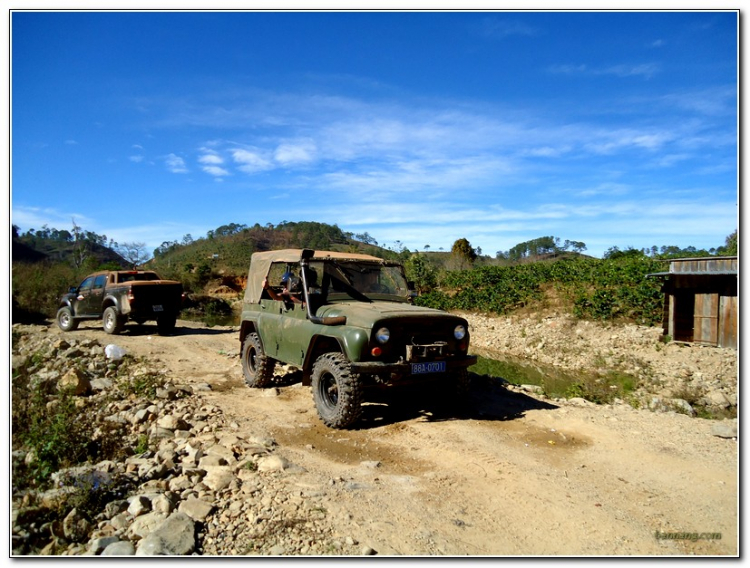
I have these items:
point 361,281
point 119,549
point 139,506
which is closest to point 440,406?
point 361,281

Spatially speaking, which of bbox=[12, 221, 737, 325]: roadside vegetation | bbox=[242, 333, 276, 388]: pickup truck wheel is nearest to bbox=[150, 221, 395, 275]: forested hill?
bbox=[12, 221, 737, 325]: roadside vegetation

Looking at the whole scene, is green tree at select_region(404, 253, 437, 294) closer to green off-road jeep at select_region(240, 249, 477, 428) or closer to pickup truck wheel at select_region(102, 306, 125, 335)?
pickup truck wheel at select_region(102, 306, 125, 335)

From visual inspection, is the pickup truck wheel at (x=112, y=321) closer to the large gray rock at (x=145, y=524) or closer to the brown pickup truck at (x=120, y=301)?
the brown pickup truck at (x=120, y=301)

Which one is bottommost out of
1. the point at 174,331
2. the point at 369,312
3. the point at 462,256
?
the point at 174,331

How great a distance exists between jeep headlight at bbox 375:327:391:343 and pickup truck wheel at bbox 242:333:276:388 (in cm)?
287

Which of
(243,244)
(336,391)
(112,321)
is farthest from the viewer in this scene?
(243,244)

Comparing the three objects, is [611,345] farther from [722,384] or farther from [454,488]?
[454,488]

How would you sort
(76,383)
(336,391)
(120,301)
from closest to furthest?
(336,391), (76,383), (120,301)

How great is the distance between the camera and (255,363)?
8.12m

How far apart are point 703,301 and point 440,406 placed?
1135 centimetres

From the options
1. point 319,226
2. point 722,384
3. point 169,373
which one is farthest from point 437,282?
point 319,226

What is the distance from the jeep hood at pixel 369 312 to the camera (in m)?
5.73

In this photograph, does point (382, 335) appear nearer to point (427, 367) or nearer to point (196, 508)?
point (427, 367)

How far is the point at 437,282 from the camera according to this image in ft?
90.7
